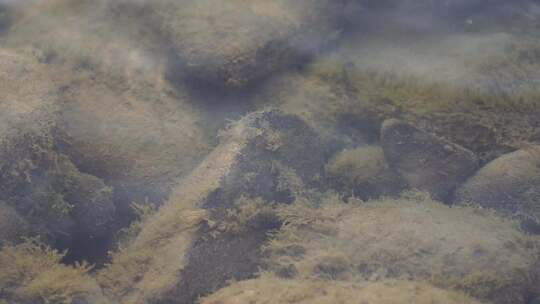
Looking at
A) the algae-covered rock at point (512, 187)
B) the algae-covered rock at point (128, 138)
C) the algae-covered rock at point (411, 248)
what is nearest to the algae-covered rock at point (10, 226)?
the algae-covered rock at point (128, 138)

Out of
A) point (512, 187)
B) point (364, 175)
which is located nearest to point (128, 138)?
point (364, 175)

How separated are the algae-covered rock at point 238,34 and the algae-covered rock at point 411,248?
4.85ft

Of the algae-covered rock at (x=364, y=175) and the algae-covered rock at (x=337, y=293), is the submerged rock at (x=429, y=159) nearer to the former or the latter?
the algae-covered rock at (x=364, y=175)

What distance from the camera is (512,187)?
3.54 metres

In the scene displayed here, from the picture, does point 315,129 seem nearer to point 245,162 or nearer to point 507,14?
point 245,162

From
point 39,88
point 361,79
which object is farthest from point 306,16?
point 39,88

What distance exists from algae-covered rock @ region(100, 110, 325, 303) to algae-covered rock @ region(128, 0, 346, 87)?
2.10 ft

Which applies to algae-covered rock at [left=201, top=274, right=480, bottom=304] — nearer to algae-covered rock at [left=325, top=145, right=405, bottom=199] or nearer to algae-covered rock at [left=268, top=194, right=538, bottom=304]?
algae-covered rock at [left=268, top=194, right=538, bottom=304]

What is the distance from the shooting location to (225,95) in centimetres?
418

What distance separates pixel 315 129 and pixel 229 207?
4.25 feet

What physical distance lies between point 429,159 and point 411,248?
42.3 inches

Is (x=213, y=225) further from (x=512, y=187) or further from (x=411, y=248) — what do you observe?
(x=512, y=187)

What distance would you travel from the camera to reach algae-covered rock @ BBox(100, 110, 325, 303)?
9.95 feet

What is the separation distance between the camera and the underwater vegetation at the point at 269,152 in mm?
2971
